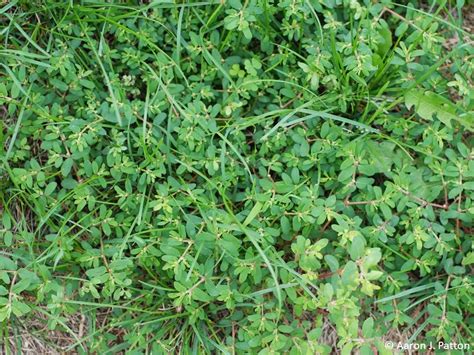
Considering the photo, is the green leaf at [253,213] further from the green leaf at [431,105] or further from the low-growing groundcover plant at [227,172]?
the green leaf at [431,105]

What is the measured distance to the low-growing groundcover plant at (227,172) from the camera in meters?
2.58

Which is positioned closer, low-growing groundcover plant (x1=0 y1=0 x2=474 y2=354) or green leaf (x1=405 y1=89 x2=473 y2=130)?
low-growing groundcover plant (x1=0 y1=0 x2=474 y2=354)

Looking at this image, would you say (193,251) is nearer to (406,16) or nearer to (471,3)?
(406,16)

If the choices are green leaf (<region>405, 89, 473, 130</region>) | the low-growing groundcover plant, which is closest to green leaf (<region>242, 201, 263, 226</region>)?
the low-growing groundcover plant

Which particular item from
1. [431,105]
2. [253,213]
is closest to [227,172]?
[253,213]

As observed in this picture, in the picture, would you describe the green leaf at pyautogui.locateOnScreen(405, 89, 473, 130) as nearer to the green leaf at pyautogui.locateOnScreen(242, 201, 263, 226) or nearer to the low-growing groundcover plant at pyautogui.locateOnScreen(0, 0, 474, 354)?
the low-growing groundcover plant at pyautogui.locateOnScreen(0, 0, 474, 354)

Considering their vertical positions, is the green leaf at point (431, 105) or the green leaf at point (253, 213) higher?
the green leaf at point (431, 105)

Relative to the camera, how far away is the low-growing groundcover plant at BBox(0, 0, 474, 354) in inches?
102

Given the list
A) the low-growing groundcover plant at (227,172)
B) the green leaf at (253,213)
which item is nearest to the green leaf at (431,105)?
the low-growing groundcover plant at (227,172)

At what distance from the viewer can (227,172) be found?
2.67 meters

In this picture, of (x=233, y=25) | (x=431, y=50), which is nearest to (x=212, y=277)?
(x=233, y=25)

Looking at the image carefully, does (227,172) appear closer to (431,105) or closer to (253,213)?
(253,213)

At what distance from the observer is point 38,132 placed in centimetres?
272

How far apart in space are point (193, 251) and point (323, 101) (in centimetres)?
88
